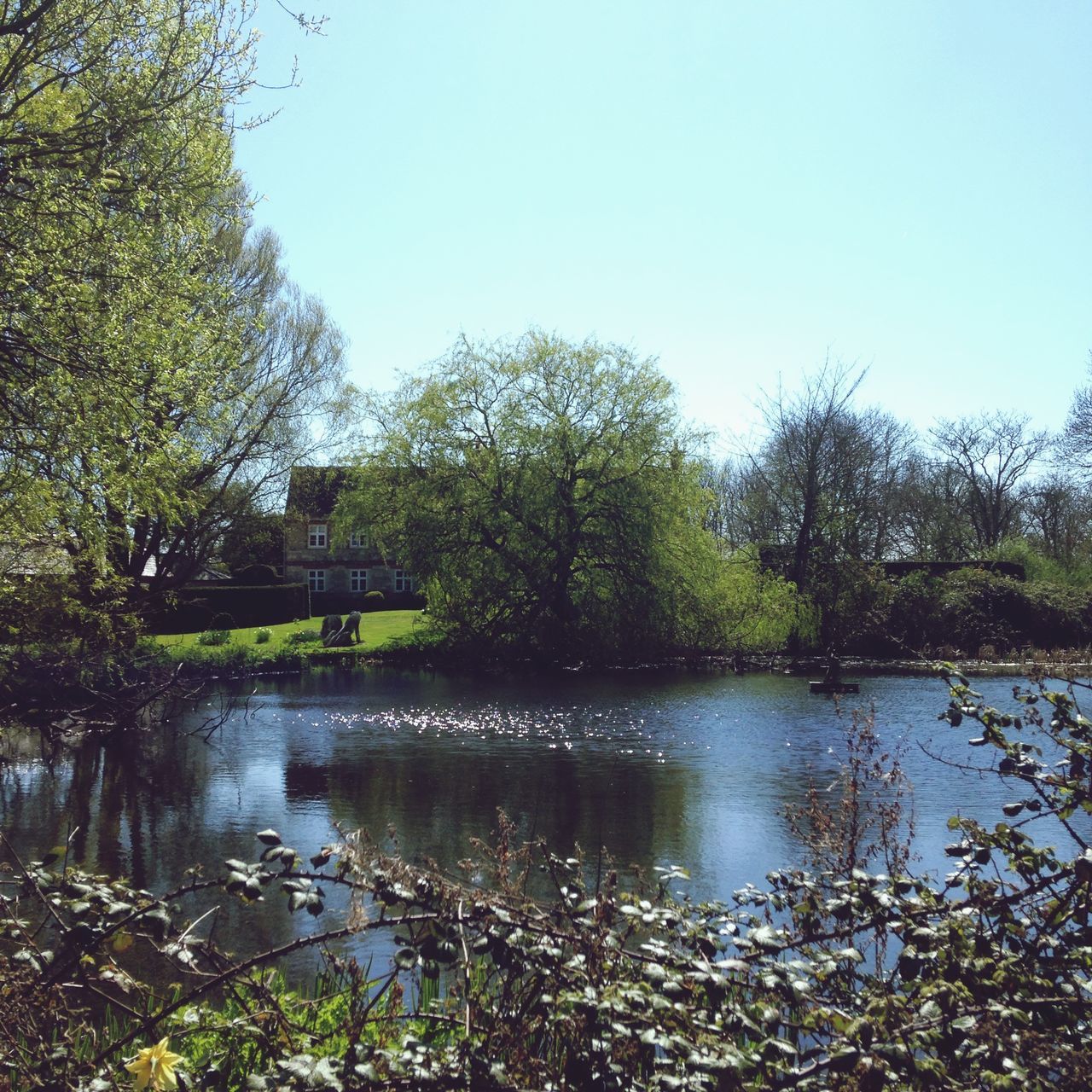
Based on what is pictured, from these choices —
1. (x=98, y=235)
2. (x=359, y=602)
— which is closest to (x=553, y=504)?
(x=98, y=235)

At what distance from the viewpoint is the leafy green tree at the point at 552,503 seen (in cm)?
3059

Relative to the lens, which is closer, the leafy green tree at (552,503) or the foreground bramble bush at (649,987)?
the foreground bramble bush at (649,987)

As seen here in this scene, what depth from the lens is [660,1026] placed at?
2.77 metres

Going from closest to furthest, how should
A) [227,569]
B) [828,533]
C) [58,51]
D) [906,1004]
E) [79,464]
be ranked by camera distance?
[906,1004] → [58,51] → [79,464] → [828,533] → [227,569]

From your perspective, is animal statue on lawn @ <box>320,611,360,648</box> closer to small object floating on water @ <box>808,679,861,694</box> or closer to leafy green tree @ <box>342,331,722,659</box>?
leafy green tree @ <box>342,331,722,659</box>

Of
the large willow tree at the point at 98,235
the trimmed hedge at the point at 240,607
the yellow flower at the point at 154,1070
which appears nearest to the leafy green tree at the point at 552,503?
the trimmed hedge at the point at 240,607

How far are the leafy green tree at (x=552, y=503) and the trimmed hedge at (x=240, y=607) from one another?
1069cm

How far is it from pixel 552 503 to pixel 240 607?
681 inches

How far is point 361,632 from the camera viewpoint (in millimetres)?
38219

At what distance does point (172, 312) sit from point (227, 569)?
150 ft

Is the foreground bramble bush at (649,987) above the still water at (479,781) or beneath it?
above

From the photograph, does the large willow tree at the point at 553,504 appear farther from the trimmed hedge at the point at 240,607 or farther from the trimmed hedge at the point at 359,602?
the trimmed hedge at the point at 359,602

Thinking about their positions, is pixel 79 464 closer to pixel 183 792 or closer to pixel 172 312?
pixel 172 312

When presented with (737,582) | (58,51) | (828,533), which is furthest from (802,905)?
(828,533)
